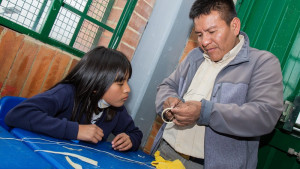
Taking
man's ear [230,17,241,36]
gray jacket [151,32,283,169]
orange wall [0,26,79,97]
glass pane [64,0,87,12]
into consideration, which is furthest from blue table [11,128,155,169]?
glass pane [64,0,87,12]

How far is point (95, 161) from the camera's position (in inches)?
39.8

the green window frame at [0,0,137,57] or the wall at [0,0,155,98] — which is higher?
the green window frame at [0,0,137,57]

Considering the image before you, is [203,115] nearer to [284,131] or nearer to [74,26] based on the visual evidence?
[284,131]

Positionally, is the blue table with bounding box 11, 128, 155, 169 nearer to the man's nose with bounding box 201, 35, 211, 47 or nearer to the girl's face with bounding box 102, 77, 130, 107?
the girl's face with bounding box 102, 77, 130, 107

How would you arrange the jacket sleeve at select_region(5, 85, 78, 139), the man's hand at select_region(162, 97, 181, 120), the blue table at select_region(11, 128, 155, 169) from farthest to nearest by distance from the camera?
the man's hand at select_region(162, 97, 181, 120) < the jacket sleeve at select_region(5, 85, 78, 139) < the blue table at select_region(11, 128, 155, 169)

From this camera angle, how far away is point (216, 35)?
5.13ft

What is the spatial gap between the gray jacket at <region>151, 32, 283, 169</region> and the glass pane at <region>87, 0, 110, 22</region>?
1368 mm

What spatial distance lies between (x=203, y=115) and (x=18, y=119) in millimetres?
927

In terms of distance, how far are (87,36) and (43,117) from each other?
1.27 metres

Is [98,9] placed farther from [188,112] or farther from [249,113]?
[249,113]

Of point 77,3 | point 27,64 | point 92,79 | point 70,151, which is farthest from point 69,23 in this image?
point 70,151

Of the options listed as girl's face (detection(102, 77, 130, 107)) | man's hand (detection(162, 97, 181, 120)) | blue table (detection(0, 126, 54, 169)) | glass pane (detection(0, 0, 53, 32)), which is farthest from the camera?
glass pane (detection(0, 0, 53, 32))

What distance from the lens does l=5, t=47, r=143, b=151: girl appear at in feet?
3.75

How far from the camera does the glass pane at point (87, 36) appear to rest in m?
2.15
